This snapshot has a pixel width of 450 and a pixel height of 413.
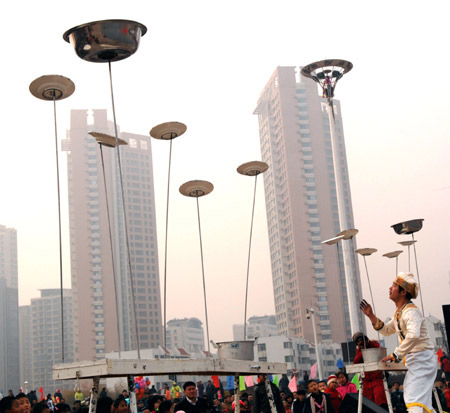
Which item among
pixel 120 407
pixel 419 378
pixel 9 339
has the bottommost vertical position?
pixel 120 407

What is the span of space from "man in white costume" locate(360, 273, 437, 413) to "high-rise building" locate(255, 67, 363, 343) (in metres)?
94.7

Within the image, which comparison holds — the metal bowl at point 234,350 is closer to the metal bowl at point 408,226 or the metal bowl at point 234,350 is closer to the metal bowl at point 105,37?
the metal bowl at point 105,37

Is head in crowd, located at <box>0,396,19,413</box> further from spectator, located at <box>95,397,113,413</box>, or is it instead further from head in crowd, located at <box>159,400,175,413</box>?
head in crowd, located at <box>159,400,175,413</box>

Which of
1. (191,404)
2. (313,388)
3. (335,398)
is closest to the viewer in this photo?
(191,404)

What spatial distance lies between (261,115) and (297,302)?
114ft

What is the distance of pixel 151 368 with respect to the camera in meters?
4.25

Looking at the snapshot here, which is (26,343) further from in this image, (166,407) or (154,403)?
(166,407)

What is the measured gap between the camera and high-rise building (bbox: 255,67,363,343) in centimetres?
10112

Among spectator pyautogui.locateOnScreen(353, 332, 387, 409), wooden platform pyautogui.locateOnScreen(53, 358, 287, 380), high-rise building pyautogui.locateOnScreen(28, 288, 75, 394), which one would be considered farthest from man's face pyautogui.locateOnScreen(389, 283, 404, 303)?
high-rise building pyautogui.locateOnScreen(28, 288, 75, 394)

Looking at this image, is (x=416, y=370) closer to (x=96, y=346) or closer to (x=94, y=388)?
(x=94, y=388)

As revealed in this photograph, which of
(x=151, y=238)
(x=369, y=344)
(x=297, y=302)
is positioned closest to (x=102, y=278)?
(x=151, y=238)

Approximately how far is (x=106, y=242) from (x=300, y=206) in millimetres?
33393

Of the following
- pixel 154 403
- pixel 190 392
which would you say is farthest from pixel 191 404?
pixel 154 403

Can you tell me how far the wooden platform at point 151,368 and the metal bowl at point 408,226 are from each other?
14.6m
